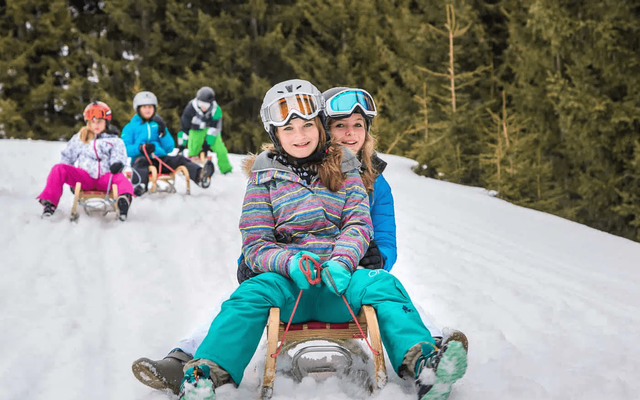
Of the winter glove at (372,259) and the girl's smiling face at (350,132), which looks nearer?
the winter glove at (372,259)

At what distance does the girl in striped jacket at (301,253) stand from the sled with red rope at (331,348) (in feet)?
0.15

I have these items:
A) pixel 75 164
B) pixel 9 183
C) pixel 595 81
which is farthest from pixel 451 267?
pixel 595 81

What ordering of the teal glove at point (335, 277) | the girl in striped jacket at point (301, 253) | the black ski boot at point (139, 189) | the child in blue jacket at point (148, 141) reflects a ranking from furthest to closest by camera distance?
the child in blue jacket at point (148, 141)
the black ski boot at point (139, 189)
the teal glove at point (335, 277)
the girl in striped jacket at point (301, 253)

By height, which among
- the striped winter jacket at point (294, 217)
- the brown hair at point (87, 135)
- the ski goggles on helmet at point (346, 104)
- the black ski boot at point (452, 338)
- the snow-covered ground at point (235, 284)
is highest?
the ski goggles on helmet at point (346, 104)

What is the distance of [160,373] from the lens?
2.12 m

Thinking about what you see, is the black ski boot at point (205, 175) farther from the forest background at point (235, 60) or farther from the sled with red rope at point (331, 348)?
the forest background at point (235, 60)

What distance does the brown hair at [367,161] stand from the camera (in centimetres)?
282

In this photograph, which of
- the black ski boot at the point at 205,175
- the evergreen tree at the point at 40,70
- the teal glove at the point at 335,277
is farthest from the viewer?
the evergreen tree at the point at 40,70

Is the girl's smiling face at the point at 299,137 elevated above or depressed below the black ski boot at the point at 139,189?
above

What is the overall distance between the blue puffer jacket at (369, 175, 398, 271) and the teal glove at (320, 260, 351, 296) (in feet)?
1.99

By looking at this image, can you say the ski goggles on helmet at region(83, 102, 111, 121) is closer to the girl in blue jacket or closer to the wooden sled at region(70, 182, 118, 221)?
the wooden sled at region(70, 182, 118, 221)

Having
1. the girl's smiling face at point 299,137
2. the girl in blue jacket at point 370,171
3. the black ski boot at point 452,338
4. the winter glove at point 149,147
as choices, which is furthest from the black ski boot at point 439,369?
the winter glove at point 149,147

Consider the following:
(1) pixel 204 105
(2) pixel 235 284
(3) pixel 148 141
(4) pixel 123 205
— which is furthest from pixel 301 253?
(1) pixel 204 105

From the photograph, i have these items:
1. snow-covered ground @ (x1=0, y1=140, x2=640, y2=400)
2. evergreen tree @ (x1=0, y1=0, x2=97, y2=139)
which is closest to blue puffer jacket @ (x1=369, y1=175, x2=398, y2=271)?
snow-covered ground @ (x1=0, y1=140, x2=640, y2=400)
